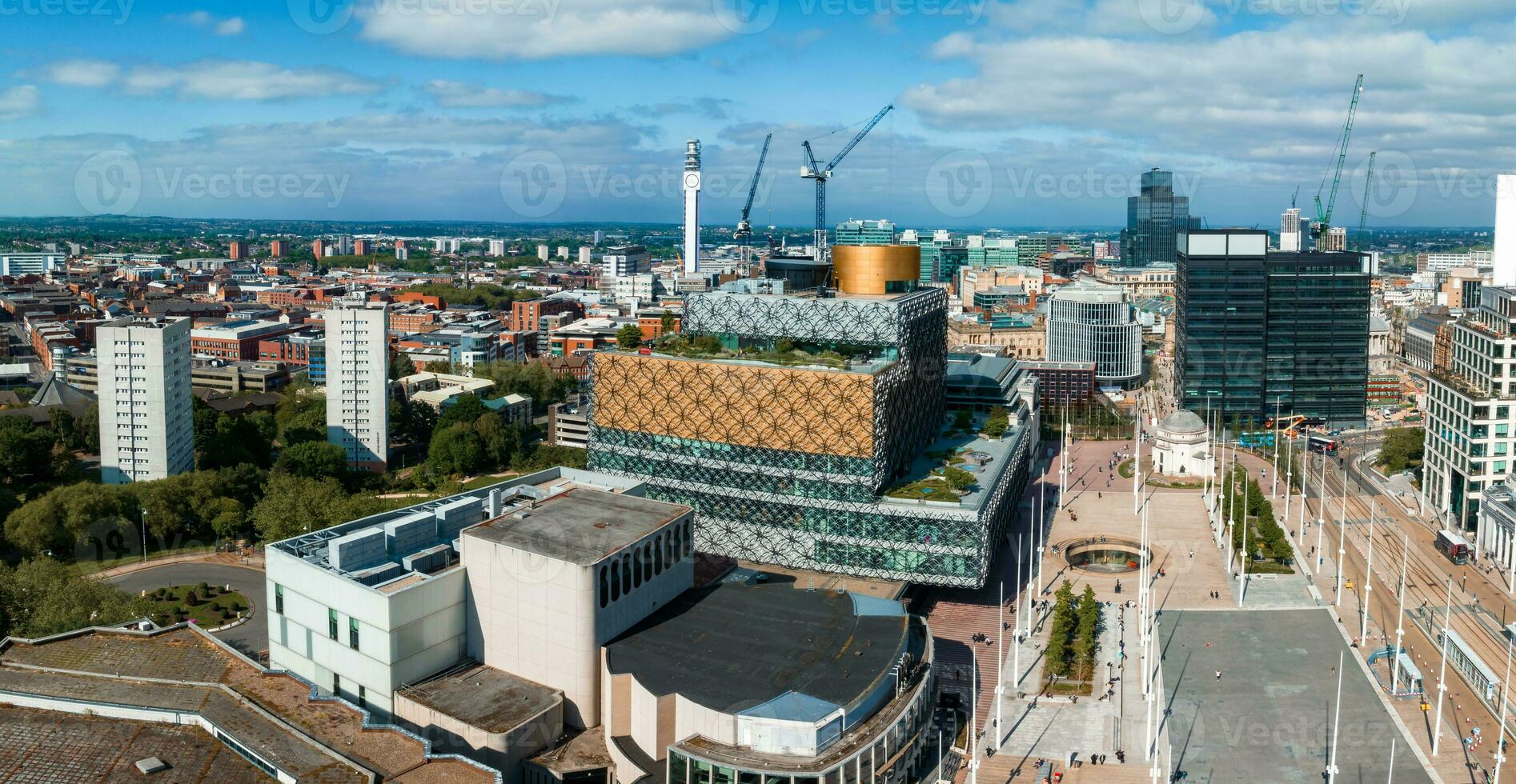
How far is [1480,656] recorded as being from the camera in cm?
4766

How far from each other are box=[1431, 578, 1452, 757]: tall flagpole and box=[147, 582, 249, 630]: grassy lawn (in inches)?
1966

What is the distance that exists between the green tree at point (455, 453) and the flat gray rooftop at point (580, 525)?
34.9 meters

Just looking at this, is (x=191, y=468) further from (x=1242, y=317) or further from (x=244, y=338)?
(x=1242, y=317)

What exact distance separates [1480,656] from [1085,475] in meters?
39.0

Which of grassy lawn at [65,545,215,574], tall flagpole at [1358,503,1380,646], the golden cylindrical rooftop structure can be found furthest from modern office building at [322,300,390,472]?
tall flagpole at [1358,503,1380,646]

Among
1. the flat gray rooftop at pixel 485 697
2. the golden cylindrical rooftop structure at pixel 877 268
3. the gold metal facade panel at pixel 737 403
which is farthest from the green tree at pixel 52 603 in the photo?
the golden cylindrical rooftop structure at pixel 877 268

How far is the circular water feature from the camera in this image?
66.1 meters

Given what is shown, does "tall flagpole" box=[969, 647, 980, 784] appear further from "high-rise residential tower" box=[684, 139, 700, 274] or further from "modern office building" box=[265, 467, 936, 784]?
"high-rise residential tower" box=[684, 139, 700, 274]

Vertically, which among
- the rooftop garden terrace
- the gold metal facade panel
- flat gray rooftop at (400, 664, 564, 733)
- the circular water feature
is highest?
the rooftop garden terrace

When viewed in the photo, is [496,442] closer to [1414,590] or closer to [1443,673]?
[1414,590]

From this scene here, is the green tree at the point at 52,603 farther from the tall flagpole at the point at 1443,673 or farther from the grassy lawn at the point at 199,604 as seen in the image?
the tall flagpole at the point at 1443,673

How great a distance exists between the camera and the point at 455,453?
3206 inches

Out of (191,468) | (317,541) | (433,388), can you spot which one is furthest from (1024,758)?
(433,388)

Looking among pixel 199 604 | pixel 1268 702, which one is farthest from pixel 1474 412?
pixel 199 604
